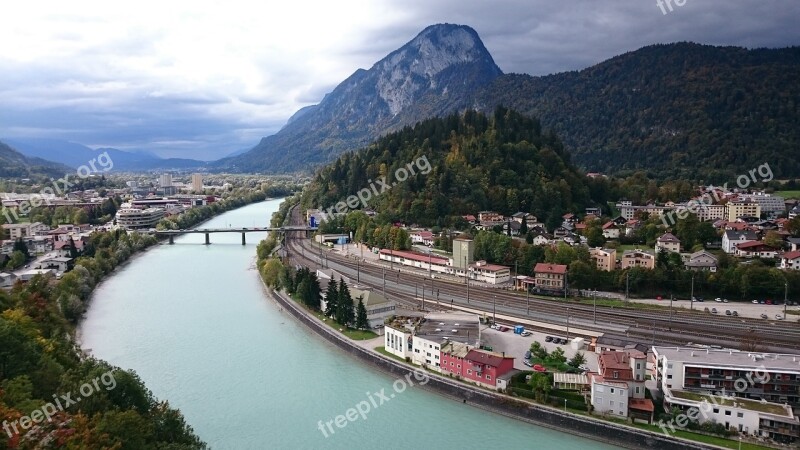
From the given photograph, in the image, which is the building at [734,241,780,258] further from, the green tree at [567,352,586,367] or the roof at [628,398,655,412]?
the roof at [628,398,655,412]

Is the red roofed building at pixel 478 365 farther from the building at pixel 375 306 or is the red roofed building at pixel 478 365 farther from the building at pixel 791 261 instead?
the building at pixel 791 261

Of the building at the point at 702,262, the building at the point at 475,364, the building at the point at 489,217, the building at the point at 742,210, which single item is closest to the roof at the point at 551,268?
the building at the point at 702,262

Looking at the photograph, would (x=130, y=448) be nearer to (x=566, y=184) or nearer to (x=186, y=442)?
(x=186, y=442)

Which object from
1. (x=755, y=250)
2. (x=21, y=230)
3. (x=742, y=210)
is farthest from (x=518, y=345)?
(x=21, y=230)

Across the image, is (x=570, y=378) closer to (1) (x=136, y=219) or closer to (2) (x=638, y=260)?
(2) (x=638, y=260)

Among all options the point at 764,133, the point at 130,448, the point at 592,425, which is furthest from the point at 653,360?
the point at 764,133

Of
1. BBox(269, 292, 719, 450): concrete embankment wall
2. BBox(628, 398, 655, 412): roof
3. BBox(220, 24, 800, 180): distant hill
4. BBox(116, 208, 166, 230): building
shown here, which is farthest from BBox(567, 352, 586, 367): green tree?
BBox(220, 24, 800, 180): distant hill
